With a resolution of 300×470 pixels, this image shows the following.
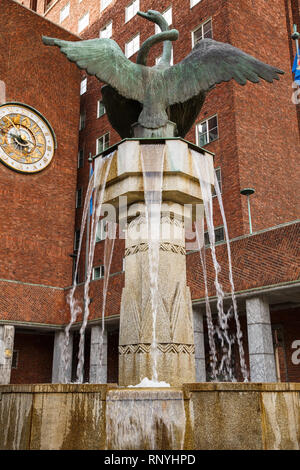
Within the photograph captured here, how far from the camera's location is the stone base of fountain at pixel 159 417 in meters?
4.39

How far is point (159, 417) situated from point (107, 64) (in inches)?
189

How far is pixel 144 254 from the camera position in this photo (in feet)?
21.6

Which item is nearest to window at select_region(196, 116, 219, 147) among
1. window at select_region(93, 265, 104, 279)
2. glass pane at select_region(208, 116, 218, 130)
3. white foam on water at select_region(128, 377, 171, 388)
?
Result: glass pane at select_region(208, 116, 218, 130)

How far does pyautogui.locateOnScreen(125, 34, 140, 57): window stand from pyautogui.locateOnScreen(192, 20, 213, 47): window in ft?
18.0

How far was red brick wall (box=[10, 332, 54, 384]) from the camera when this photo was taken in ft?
86.7

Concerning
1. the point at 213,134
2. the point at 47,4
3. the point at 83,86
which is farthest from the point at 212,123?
the point at 47,4

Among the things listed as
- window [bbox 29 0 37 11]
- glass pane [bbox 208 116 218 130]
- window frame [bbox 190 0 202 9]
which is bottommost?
glass pane [bbox 208 116 218 130]

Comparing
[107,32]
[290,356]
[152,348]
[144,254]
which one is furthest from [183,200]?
[107,32]

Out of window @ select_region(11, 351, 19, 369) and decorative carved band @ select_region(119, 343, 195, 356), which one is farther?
window @ select_region(11, 351, 19, 369)

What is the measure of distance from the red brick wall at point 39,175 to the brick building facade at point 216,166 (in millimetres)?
68

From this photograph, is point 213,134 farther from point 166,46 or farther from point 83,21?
point 83,21

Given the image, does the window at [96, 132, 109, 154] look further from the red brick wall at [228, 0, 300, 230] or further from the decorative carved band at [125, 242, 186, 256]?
the decorative carved band at [125, 242, 186, 256]

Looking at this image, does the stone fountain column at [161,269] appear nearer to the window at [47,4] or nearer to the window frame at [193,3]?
the window frame at [193,3]

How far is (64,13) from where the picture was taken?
40.0 metres
